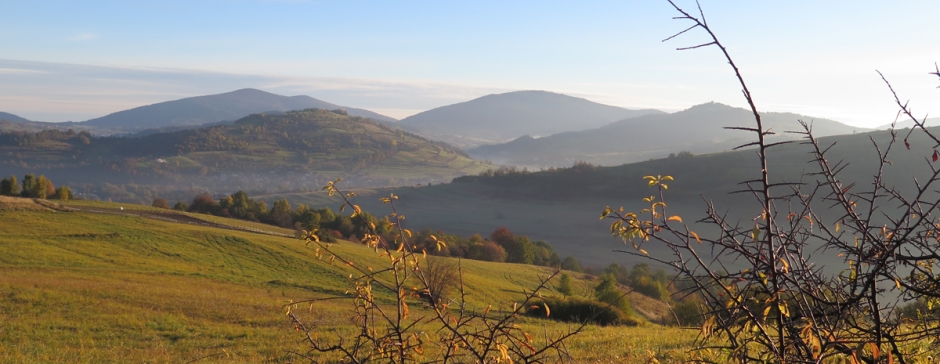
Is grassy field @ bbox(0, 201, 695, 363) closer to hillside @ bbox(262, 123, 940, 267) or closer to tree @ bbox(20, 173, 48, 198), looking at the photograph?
tree @ bbox(20, 173, 48, 198)

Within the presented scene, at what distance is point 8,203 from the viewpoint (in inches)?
1661

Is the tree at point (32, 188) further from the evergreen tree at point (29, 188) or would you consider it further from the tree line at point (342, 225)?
the tree line at point (342, 225)

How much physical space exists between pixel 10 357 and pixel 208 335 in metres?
4.24

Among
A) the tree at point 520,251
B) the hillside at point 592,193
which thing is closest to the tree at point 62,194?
the tree at point 520,251

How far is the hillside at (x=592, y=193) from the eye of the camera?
281 feet

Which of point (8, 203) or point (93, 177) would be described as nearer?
point (8, 203)

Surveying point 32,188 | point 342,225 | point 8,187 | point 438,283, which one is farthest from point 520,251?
point 438,283

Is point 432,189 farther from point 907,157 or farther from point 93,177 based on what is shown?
point 93,177

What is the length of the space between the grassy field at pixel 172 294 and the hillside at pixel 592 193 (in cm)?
5054

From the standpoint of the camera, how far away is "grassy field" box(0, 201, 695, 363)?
37.7 ft

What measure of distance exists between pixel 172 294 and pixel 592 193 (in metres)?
110

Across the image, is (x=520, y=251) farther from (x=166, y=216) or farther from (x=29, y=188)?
(x=29, y=188)

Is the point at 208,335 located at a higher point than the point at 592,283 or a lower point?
higher

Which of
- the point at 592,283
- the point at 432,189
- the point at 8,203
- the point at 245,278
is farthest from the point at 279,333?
the point at 432,189
